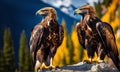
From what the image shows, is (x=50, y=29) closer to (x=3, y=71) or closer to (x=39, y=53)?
(x=39, y=53)

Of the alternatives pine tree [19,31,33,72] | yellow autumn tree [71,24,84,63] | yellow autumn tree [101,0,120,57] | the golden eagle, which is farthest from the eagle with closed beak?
yellow autumn tree [71,24,84,63]

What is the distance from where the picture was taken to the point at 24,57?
8025 centimetres

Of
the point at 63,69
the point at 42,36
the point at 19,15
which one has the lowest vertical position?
the point at 63,69

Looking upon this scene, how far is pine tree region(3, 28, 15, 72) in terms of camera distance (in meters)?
75.5

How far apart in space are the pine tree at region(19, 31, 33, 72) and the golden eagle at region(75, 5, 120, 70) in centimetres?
6314

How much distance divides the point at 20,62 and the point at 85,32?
66.3 meters

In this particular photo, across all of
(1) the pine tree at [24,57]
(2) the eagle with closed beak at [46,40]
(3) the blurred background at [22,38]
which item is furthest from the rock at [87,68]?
(1) the pine tree at [24,57]

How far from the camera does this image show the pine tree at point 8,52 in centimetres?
7551

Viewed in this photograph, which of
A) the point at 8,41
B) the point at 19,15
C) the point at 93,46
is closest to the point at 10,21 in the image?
the point at 8,41

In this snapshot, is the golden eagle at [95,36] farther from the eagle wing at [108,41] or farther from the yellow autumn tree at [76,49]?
the yellow autumn tree at [76,49]

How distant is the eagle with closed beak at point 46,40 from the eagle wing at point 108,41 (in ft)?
3.52

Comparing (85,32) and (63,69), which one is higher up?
(85,32)

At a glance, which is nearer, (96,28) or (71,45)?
(96,28)

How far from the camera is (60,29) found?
14.2m
